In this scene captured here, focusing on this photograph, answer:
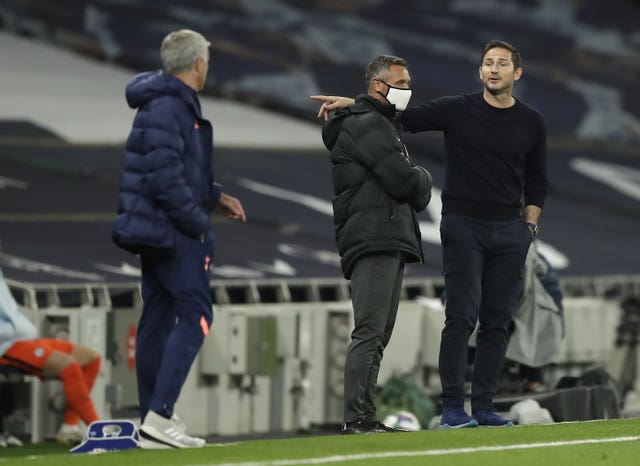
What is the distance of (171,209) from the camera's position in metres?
7.49

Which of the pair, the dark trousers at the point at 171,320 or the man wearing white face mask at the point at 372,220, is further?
the man wearing white face mask at the point at 372,220

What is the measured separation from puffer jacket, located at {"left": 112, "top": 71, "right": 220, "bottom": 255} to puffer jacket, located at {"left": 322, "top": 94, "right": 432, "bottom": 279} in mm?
776

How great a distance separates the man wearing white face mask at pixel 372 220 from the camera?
8.13m

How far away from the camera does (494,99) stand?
28.5 feet

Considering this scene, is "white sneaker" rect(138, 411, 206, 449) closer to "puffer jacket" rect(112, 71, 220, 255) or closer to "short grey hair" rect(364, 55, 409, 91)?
"puffer jacket" rect(112, 71, 220, 255)

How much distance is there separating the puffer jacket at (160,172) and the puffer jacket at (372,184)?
30.6 inches

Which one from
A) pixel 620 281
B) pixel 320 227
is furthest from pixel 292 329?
pixel 620 281

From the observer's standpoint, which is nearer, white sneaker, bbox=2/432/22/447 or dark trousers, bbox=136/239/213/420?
dark trousers, bbox=136/239/213/420

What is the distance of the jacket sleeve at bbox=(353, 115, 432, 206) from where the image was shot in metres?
8.12

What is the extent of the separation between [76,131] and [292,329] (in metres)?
4.31

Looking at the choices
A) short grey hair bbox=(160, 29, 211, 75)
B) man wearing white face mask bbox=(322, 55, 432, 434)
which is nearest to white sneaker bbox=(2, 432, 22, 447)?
man wearing white face mask bbox=(322, 55, 432, 434)

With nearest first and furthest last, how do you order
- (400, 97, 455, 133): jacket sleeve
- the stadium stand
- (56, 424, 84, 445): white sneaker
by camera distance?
(400, 97, 455, 133): jacket sleeve
(56, 424, 84, 445): white sneaker
the stadium stand

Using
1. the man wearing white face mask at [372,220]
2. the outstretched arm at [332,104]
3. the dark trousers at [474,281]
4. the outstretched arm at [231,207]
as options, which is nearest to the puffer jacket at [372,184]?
the man wearing white face mask at [372,220]

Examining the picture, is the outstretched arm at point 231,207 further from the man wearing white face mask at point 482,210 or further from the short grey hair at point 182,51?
the man wearing white face mask at point 482,210
